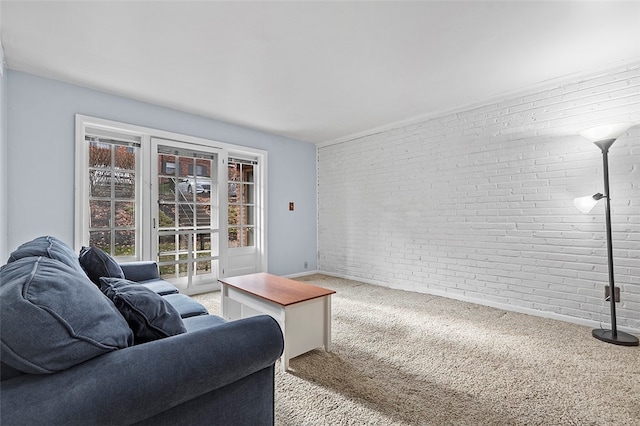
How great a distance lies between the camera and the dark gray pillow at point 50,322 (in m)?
0.79

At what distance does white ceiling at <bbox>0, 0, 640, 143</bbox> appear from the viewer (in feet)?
6.75

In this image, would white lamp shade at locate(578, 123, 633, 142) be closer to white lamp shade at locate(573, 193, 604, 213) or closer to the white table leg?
white lamp shade at locate(573, 193, 604, 213)

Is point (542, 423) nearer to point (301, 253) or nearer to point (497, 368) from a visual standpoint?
point (497, 368)

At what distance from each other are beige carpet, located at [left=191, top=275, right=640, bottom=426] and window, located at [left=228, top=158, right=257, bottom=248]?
2307 mm

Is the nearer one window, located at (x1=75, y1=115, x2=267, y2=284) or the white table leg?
the white table leg

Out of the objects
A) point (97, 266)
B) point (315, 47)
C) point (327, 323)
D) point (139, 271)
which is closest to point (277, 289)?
point (327, 323)

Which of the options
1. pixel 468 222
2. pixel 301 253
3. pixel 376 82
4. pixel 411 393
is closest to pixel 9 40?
pixel 376 82

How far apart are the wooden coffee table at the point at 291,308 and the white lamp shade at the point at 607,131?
262cm

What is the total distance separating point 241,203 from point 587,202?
4216 millimetres

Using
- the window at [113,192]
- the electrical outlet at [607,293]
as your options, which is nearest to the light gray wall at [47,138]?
the window at [113,192]

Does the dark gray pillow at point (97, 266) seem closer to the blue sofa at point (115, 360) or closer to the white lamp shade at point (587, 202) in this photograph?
the blue sofa at point (115, 360)

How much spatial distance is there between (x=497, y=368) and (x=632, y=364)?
1003mm

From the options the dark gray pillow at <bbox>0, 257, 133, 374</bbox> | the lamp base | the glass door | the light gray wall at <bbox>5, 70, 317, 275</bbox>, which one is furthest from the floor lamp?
the light gray wall at <bbox>5, 70, 317, 275</bbox>

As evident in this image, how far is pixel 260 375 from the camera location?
1234 mm
